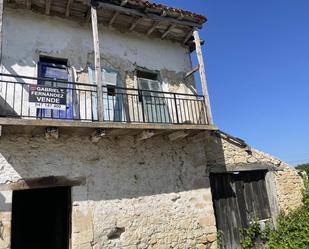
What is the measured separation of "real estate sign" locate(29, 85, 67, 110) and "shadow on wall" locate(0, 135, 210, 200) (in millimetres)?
714

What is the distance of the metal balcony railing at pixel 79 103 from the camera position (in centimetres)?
614

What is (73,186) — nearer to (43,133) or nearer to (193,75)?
(43,133)

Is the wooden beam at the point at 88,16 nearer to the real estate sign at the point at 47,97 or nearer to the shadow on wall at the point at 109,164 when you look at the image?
the real estate sign at the point at 47,97

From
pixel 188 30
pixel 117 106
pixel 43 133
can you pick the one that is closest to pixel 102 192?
pixel 43 133

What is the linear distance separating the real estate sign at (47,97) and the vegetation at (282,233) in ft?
20.3

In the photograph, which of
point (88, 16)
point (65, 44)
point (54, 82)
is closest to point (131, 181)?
point (54, 82)

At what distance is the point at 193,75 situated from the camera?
31.0 feet

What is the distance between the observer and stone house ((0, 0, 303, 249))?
612 centimetres

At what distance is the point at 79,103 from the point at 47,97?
116 cm

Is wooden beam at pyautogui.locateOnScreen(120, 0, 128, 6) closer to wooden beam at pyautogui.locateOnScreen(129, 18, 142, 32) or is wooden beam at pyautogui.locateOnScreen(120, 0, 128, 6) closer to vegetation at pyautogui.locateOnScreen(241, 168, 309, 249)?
wooden beam at pyautogui.locateOnScreen(129, 18, 142, 32)

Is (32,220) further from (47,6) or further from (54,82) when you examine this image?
(47,6)

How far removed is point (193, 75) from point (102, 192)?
491cm

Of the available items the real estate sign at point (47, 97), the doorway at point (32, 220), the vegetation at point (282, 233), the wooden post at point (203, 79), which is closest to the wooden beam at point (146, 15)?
the wooden post at point (203, 79)

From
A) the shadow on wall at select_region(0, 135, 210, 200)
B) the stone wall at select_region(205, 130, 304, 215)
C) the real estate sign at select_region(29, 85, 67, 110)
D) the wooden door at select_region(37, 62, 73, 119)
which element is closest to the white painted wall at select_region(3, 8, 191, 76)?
the wooden door at select_region(37, 62, 73, 119)
